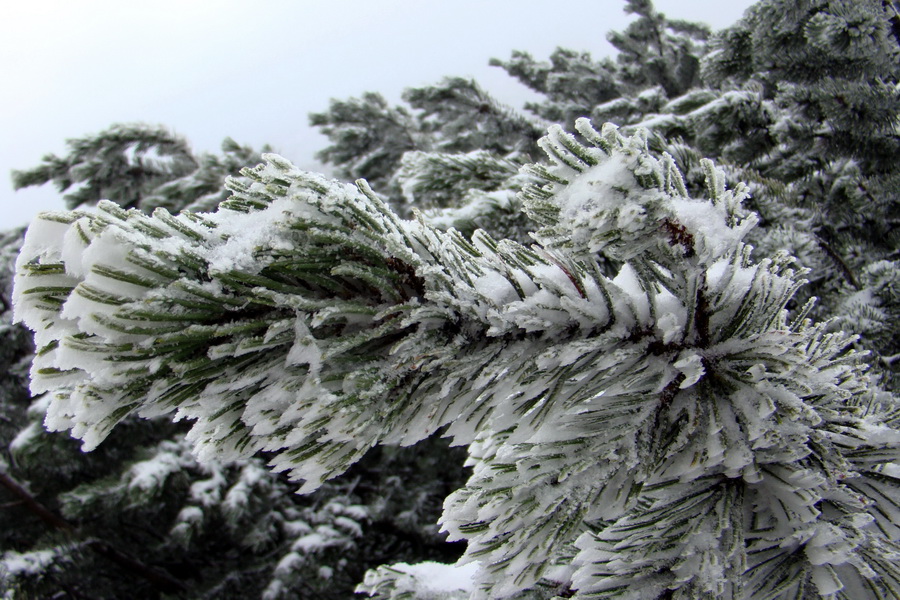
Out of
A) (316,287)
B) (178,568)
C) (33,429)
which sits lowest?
(178,568)

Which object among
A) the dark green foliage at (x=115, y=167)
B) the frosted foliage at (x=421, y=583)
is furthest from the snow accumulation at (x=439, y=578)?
the dark green foliage at (x=115, y=167)

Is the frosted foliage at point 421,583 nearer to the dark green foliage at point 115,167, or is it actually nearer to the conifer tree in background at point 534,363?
the conifer tree in background at point 534,363

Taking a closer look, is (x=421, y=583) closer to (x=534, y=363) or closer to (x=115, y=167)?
(x=534, y=363)

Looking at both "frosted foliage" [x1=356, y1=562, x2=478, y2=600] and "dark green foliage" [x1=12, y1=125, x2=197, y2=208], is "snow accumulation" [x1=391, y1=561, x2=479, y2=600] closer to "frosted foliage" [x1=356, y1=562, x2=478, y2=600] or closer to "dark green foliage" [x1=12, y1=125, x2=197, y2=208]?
"frosted foliage" [x1=356, y1=562, x2=478, y2=600]

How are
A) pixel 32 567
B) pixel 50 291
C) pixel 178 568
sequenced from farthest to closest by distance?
pixel 178 568 → pixel 32 567 → pixel 50 291

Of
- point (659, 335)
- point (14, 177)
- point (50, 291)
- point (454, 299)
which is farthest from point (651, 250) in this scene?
point (14, 177)

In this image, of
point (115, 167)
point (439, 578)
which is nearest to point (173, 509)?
point (115, 167)

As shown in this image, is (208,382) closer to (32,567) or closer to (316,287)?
(316,287)

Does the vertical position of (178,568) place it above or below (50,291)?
below

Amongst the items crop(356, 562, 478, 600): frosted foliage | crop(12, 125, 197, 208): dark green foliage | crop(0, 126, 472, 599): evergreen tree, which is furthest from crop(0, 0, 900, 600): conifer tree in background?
crop(12, 125, 197, 208): dark green foliage
